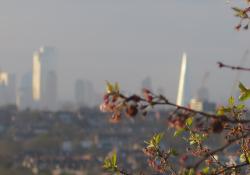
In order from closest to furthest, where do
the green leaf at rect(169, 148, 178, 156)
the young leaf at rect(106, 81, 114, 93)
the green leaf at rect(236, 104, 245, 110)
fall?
the young leaf at rect(106, 81, 114, 93)
the green leaf at rect(236, 104, 245, 110)
the green leaf at rect(169, 148, 178, 156)

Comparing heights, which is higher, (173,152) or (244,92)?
(244,92)

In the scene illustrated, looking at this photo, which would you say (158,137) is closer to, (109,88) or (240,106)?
(240,106)

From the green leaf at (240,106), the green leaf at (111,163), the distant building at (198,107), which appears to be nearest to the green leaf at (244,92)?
the distant building at (198,107)

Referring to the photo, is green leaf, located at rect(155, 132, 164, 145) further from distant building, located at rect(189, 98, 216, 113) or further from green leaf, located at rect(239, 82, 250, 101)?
green leaf, located at rect(239, 82, 250, 101)

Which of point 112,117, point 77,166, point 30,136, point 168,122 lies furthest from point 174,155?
point 30,136

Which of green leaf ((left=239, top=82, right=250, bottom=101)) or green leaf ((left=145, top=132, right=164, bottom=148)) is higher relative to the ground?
green leaf ((left=239, top=82, right=250, bottom=101))

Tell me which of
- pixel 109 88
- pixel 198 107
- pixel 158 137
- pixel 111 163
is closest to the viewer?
pixel 109 88

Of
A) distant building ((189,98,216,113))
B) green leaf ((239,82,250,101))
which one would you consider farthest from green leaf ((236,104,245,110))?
green leaf ((239,82,250,101))

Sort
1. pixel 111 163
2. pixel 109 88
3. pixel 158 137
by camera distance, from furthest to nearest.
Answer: pixel 158 137
pixel 111 163
pixel 109 88

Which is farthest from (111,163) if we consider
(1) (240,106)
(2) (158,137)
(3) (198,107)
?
(1) (240,106)

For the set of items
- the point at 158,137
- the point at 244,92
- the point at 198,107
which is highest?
the point at 244,92

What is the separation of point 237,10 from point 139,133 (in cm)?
12343

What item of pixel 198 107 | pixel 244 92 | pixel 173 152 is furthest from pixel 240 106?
pixel 244 92

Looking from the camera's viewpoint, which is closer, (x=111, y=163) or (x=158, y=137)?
(x=111, y=163)
